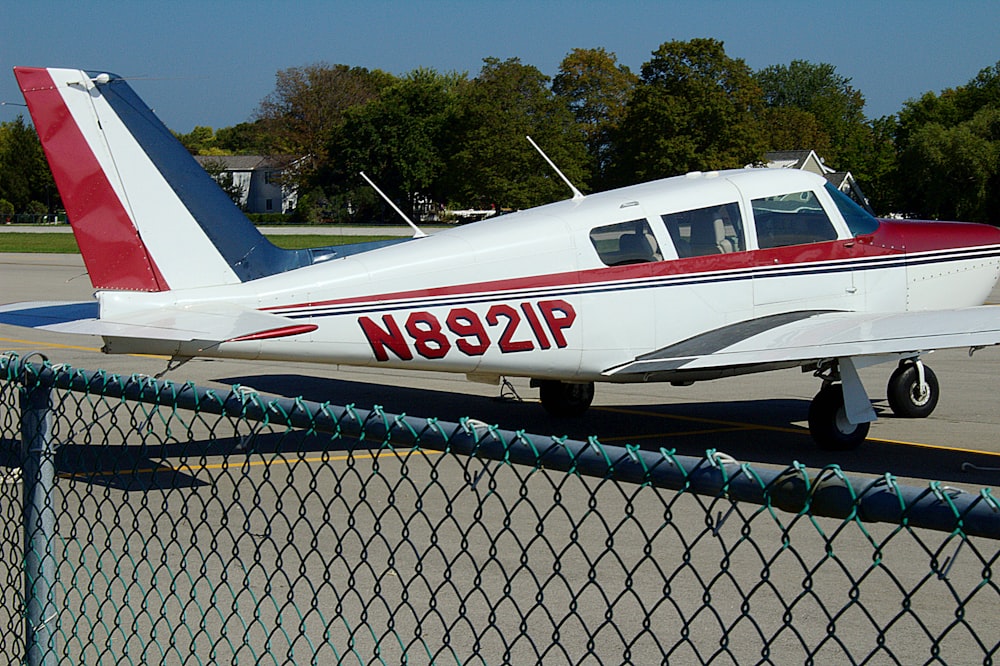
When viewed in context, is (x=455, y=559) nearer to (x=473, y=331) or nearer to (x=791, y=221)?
(x=473, y=331)

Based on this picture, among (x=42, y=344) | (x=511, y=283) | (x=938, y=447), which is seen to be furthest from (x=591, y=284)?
(x=42, y=344)

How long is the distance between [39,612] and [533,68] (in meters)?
78.2

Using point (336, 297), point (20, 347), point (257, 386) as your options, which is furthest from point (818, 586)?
point (20, 347)

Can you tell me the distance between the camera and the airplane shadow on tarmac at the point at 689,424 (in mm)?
9031

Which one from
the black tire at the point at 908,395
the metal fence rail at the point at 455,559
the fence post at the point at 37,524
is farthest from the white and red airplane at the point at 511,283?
the fence post at the point at 37,524

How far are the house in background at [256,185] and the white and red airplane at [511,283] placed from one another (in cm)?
10740

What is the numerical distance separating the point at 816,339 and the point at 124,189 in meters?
5.72

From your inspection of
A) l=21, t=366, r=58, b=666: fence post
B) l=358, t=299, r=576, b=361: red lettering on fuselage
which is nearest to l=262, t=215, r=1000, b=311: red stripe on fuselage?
l=358, t=299, r=576, b=361: red lettering on fuselage

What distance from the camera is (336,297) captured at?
8633 millimetres

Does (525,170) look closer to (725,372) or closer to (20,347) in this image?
(20,347)

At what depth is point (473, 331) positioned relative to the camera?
29.2ft

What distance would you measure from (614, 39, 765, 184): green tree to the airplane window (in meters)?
60.7

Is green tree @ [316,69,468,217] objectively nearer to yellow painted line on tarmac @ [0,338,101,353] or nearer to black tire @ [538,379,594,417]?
yellow painted line on tarmac @ [0,338,101,353]

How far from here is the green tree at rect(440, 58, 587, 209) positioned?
71312 mm
